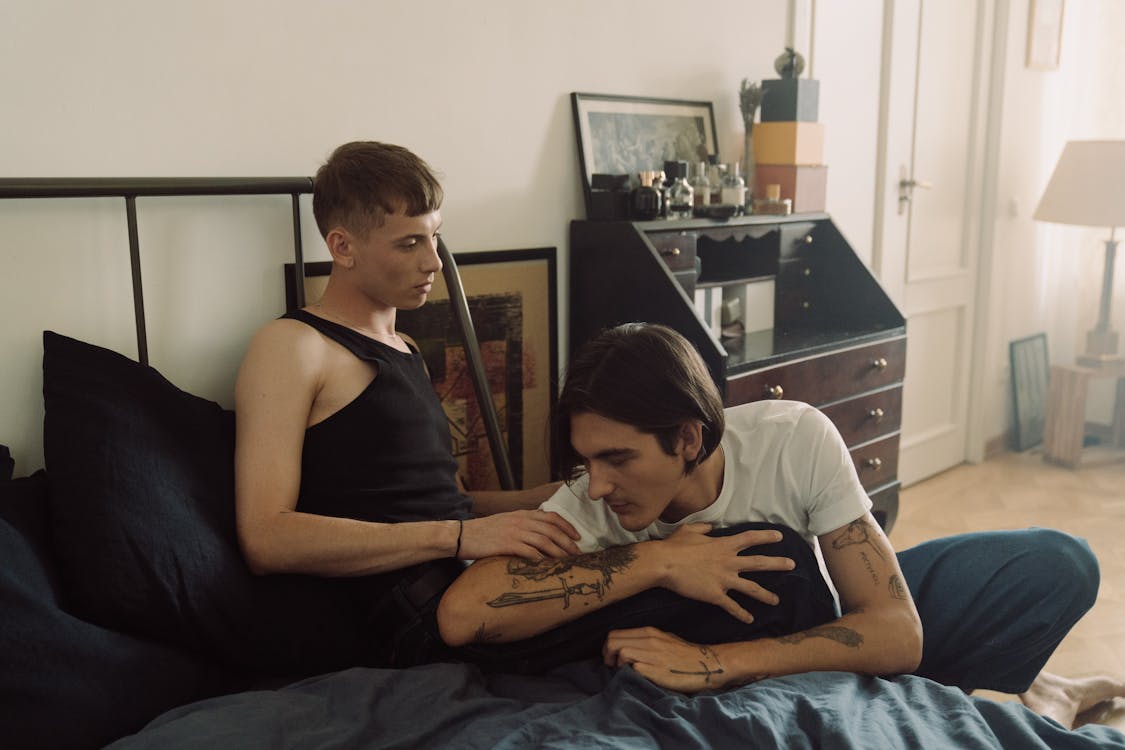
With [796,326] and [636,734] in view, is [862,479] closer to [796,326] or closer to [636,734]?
[796,326]

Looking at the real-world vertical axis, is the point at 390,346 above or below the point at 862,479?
above

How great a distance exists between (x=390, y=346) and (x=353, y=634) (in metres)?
0.48

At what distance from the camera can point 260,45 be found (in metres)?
1.79

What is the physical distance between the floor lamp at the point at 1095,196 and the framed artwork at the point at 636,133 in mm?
1981

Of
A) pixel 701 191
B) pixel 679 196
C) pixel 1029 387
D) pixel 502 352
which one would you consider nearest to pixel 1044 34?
pixel 1029 387

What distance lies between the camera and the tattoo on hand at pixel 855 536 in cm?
145

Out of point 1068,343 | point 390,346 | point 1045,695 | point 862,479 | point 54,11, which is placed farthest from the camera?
point 1068,343

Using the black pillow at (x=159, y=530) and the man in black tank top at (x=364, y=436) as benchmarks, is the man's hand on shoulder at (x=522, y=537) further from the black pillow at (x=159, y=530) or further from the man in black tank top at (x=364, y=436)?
the black pillow at (x=159, y=530)

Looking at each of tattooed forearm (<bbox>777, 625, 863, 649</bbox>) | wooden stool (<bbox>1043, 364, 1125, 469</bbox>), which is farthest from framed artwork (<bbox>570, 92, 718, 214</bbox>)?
wooden stool (<bbox>1043, 364, 1125, 469</bbox>)

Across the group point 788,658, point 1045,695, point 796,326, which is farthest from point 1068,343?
point 788,658

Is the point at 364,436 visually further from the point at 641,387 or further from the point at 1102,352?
the point at 1102,352

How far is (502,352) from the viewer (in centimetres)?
233

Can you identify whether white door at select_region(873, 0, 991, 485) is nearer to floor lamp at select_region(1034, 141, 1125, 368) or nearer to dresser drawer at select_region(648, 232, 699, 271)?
floor lamp at select_region(1034, 141, 1125, 368)

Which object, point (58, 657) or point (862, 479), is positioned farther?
point (862, 479)
